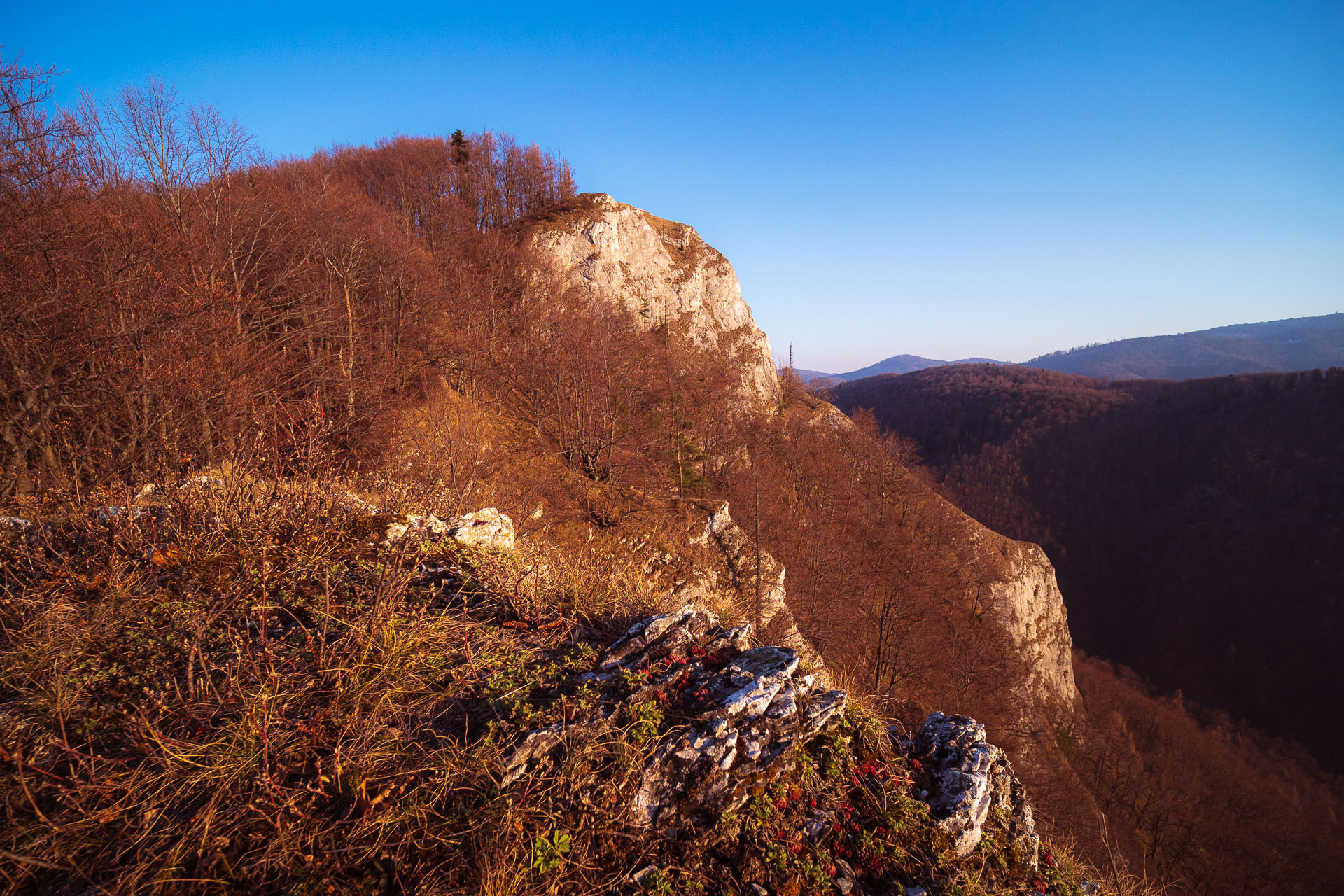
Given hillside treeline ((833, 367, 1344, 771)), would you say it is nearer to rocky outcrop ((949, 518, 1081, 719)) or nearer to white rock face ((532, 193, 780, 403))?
rocky outcrop ((949, 518, 1081, 719))

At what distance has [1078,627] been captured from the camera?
61219mm

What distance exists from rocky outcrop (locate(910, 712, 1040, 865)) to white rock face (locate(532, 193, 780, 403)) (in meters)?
35.6

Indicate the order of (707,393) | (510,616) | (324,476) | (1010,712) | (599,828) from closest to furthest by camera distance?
1. (599,828)
2. (510,616)
3. (324,476)
4. (1010,712)
5. (707,393)

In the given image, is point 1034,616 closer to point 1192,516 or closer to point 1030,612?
point 1030,612

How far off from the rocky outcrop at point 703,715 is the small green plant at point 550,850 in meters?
0.33

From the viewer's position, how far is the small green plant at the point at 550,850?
6.81 ft

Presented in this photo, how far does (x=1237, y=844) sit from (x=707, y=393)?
40784 mm

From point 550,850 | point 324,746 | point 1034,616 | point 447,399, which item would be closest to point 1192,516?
point 1034,616

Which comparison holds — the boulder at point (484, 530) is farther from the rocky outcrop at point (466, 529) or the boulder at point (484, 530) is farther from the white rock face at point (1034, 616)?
the white rock face at point (1034, 616)

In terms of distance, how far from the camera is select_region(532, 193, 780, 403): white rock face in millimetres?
36219

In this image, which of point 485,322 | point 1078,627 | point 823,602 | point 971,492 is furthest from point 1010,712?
point 971,492

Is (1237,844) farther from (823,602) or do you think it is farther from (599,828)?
(599,828)

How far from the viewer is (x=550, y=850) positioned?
213 centimetres

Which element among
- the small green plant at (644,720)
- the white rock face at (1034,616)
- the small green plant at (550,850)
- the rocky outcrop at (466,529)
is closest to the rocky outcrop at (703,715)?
the small green plant at (644,720)
